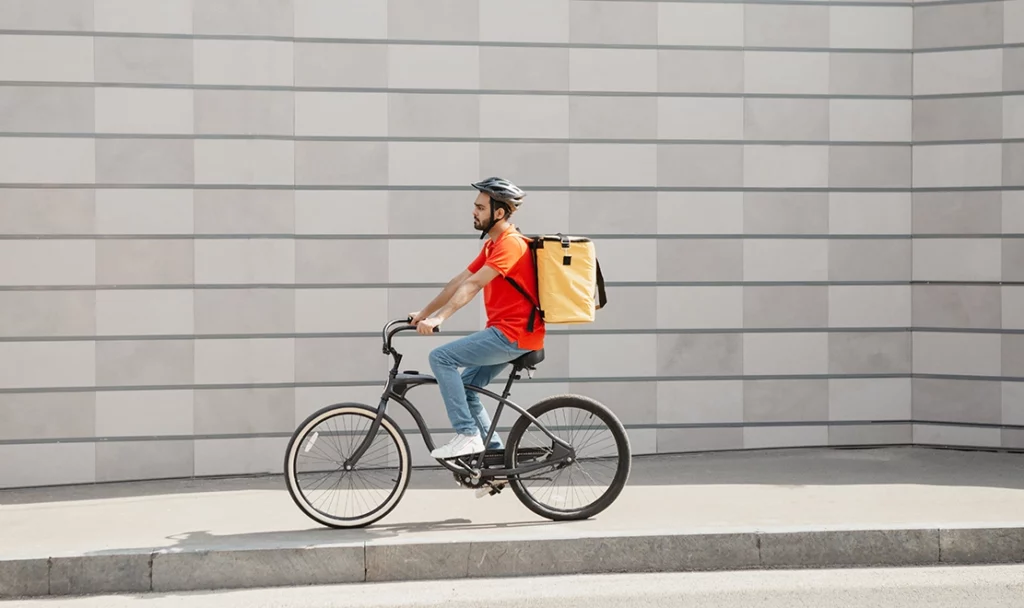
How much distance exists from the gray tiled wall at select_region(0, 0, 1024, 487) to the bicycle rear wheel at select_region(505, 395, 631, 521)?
6.81 feet

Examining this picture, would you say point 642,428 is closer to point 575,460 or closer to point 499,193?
point 575,460

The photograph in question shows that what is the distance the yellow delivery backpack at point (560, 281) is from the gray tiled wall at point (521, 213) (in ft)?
7.33

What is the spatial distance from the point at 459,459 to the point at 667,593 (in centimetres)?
156

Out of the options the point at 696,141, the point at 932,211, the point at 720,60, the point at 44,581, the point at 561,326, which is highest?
the point at 720,60

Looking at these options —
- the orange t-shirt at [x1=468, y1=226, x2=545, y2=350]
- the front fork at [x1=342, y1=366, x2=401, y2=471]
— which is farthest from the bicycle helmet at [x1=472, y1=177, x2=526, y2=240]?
the front fork at [x1=342, y1=366, x2=401, y2=471]

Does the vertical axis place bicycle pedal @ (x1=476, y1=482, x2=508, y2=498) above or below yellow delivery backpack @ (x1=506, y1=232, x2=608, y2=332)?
below

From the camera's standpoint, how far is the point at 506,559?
577 cm

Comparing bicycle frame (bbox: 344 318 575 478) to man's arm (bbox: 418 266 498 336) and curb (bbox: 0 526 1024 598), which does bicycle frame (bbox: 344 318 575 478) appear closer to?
man's arm (bbox: 418 266 498 336)

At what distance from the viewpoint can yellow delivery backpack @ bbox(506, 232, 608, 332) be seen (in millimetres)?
6289

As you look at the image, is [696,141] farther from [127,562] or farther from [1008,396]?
[127,562]

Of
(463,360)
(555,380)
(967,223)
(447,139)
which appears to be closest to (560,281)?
(463,360)

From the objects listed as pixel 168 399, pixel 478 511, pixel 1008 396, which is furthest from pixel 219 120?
pixel 1008 396

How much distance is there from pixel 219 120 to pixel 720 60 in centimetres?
384

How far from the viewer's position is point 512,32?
8.52 metres
